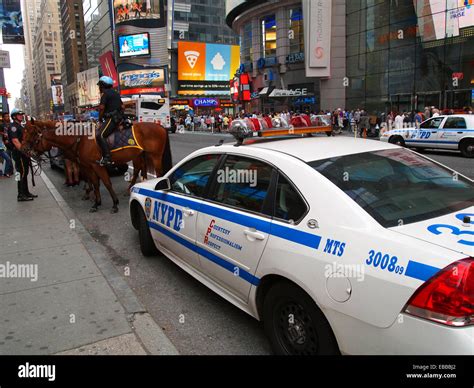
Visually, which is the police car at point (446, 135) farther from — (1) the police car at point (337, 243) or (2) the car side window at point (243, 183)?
(2) the car side window at point (243, 183)

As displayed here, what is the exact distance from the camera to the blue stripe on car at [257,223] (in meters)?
2.80

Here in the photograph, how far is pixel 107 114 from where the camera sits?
28.5 feet

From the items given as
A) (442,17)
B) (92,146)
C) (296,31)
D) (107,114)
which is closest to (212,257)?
(92,146)

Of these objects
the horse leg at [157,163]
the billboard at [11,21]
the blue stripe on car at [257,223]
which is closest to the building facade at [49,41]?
the billboard at [11,21]

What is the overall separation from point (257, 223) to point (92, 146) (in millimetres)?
6425

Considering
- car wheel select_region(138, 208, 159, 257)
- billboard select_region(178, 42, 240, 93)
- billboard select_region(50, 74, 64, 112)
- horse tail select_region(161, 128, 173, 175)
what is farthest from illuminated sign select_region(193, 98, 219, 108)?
car wheel select_region(138, 208, 159, 257)

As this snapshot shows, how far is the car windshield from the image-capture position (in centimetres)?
277

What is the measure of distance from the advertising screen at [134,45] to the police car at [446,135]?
68664 millimetres

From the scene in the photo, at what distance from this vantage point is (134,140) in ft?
29.7

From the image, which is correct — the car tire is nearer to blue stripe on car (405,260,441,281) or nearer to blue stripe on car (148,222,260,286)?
blue stripe on car (148,222,260,286)
